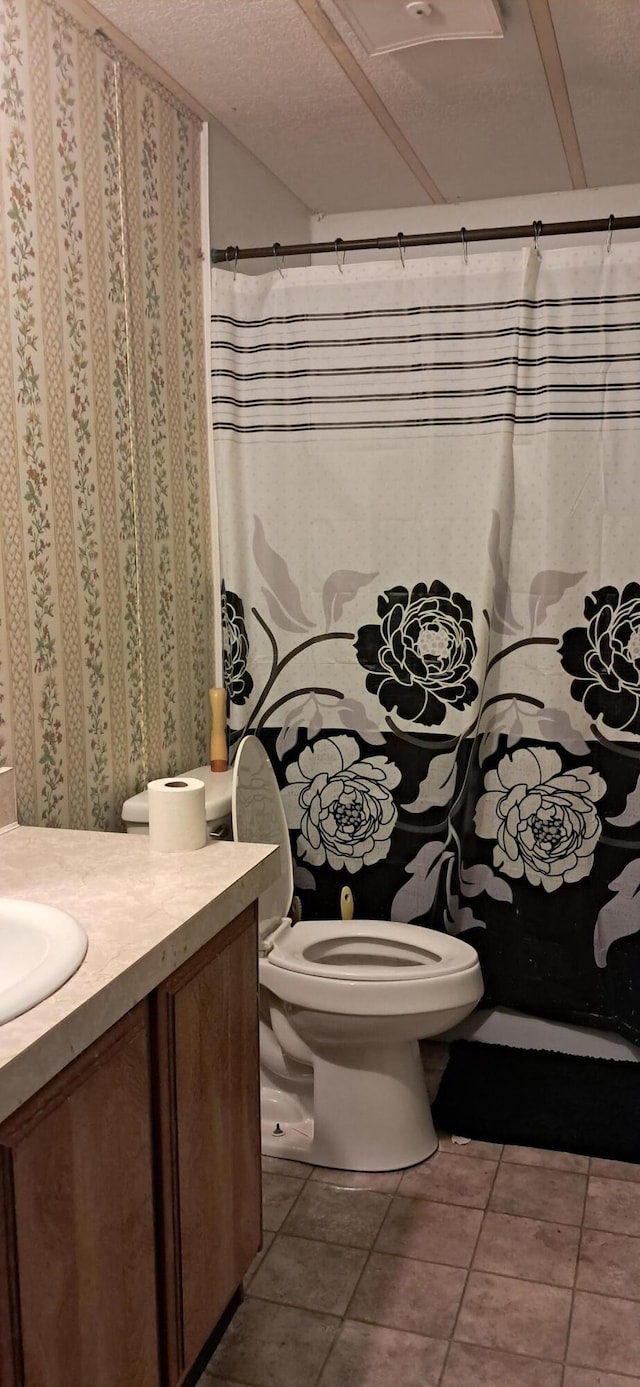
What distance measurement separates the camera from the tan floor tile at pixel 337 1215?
2016 mm

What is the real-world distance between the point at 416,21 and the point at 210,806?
1.47 metres

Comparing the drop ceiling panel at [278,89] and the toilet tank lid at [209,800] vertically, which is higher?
the drop ceiling panel at [278,89]

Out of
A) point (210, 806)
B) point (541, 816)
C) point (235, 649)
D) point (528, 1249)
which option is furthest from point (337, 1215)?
point (235, 649)

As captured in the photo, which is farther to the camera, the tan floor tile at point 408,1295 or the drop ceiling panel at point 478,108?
the drop ceiling panel at point 478,108

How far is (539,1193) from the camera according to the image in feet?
7.04

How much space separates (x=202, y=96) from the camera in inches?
88.6

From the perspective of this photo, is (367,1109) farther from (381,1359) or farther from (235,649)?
(235,649)

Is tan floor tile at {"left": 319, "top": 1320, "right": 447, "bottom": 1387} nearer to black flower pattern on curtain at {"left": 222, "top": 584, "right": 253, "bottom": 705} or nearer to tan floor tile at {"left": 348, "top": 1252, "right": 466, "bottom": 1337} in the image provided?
tan floor tile at {"left": 348, "top": 1252, "right": 466, "bottom": 1337}

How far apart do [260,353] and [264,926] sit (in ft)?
4.22

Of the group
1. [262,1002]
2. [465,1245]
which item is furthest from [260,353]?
[465,1245]

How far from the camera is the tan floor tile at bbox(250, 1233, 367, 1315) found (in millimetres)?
1848

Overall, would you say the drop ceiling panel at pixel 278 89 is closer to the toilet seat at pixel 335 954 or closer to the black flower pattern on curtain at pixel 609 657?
the black flower pattern on curtain at pixel 609 657

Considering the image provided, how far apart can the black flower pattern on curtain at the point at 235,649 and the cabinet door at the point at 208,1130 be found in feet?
3.39

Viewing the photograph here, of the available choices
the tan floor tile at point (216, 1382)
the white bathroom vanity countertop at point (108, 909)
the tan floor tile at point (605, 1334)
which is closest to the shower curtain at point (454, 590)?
the tan floor tile at point (605, 1334)
